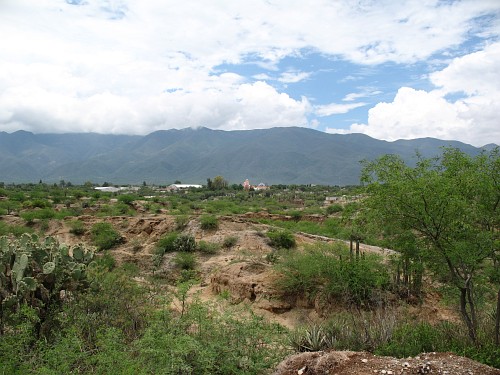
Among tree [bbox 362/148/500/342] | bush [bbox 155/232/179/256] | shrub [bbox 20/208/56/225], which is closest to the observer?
tree [bbox 362/148/500/342]

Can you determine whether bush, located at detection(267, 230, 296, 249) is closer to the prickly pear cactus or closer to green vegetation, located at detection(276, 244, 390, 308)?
green vegetation, located at detection(276, 244, 390, 308)

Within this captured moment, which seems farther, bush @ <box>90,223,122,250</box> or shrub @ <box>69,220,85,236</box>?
shrub @ <box>69,220,85,236</box>

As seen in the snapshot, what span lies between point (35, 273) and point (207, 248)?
13102mm

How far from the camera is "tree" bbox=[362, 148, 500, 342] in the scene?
8.27 m

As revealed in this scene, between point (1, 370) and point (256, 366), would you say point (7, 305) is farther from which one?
point (256, 366)

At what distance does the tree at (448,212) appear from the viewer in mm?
8266

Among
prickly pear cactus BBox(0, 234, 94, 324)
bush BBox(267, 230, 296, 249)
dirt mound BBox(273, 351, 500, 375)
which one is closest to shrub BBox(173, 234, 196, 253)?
bush BBox(267, 230, 296, 249)

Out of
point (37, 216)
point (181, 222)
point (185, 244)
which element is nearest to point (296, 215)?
point (181, 222)

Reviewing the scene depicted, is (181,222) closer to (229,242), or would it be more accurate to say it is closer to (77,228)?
(229,242)

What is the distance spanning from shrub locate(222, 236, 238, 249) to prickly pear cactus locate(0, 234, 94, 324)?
1286cm

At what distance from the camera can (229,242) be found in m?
23.2

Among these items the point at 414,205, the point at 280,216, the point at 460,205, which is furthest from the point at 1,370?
the point at 280,216

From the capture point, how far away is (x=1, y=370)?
22.3 ft

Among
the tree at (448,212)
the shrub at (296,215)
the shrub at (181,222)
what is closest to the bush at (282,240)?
the shrub at (181,222)
